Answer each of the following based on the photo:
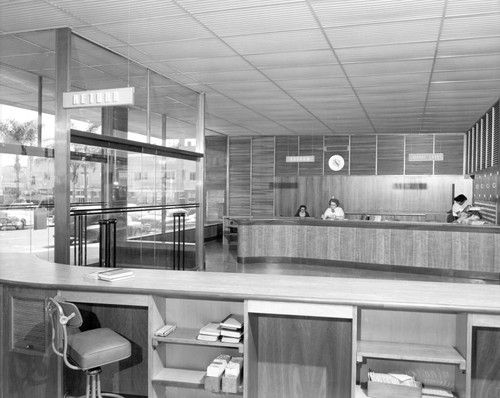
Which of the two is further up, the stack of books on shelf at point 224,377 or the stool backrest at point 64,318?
the stool backrest at point 64,318

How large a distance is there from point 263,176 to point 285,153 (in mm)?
986

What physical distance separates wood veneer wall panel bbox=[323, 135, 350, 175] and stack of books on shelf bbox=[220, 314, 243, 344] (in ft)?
36.3

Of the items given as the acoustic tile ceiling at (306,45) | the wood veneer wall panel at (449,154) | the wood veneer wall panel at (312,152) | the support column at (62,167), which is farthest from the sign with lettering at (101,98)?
the wood veneer wall panel at (449,154)

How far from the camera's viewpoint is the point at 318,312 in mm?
2926

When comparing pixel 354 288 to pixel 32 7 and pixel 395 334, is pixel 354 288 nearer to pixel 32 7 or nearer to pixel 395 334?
pixel 395 334

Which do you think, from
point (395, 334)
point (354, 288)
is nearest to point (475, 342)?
point (395, 334)

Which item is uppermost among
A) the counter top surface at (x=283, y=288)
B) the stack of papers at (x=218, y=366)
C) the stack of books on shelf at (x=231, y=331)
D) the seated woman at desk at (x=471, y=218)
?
the seated woman at desk at (x=471, y=218)

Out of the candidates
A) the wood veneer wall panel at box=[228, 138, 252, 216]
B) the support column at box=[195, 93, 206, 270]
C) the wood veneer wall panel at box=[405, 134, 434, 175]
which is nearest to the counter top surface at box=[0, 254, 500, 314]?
the support column at box=[195, 93, 206, 270]

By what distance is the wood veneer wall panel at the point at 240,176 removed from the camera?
14664 millimetres

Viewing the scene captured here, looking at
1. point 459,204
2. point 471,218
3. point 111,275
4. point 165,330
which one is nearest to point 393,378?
point 165,330

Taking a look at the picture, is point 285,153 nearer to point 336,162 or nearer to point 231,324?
point 336,162

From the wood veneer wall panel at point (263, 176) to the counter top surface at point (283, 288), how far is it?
1089 centimetres

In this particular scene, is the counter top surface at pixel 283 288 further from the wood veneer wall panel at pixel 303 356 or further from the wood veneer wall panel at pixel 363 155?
the wood veneer wall panel at pixel 363 155

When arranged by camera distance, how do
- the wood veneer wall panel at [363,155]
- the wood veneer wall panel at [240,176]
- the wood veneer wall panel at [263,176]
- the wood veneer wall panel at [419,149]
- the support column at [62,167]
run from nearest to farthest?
the support column at [62,167]
the wood veneer wall panel at [419,149]
the wood veneer wall panel at [363,155]
the wood veneer wall panel at [263,176]
the wood veneer wall panel at [240,176]
